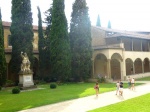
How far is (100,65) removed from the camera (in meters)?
36.3

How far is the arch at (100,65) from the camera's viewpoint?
35656 millimetres

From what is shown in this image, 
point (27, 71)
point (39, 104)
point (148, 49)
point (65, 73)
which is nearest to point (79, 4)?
point (65, 73)

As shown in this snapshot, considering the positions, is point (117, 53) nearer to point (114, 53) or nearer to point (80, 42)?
point (114, 53)

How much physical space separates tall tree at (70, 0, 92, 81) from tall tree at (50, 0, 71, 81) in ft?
4.65

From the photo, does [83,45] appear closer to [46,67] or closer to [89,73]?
[89,73]

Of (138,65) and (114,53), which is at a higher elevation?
(114,53)

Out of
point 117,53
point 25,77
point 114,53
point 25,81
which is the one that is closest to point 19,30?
point 25,77

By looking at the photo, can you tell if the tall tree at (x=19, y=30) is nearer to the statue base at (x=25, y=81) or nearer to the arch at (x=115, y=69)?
the statue base at (x=25, y=81)

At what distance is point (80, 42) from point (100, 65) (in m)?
7.40

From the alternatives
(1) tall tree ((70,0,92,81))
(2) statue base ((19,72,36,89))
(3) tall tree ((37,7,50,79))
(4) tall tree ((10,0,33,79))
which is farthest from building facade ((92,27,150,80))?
(2) statue base ((19,72,36,89))

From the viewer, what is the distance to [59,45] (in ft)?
97.5

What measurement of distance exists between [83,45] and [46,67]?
7.75 m

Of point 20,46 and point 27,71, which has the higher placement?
point 20,46

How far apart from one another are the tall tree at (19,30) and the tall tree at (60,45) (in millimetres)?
3617
